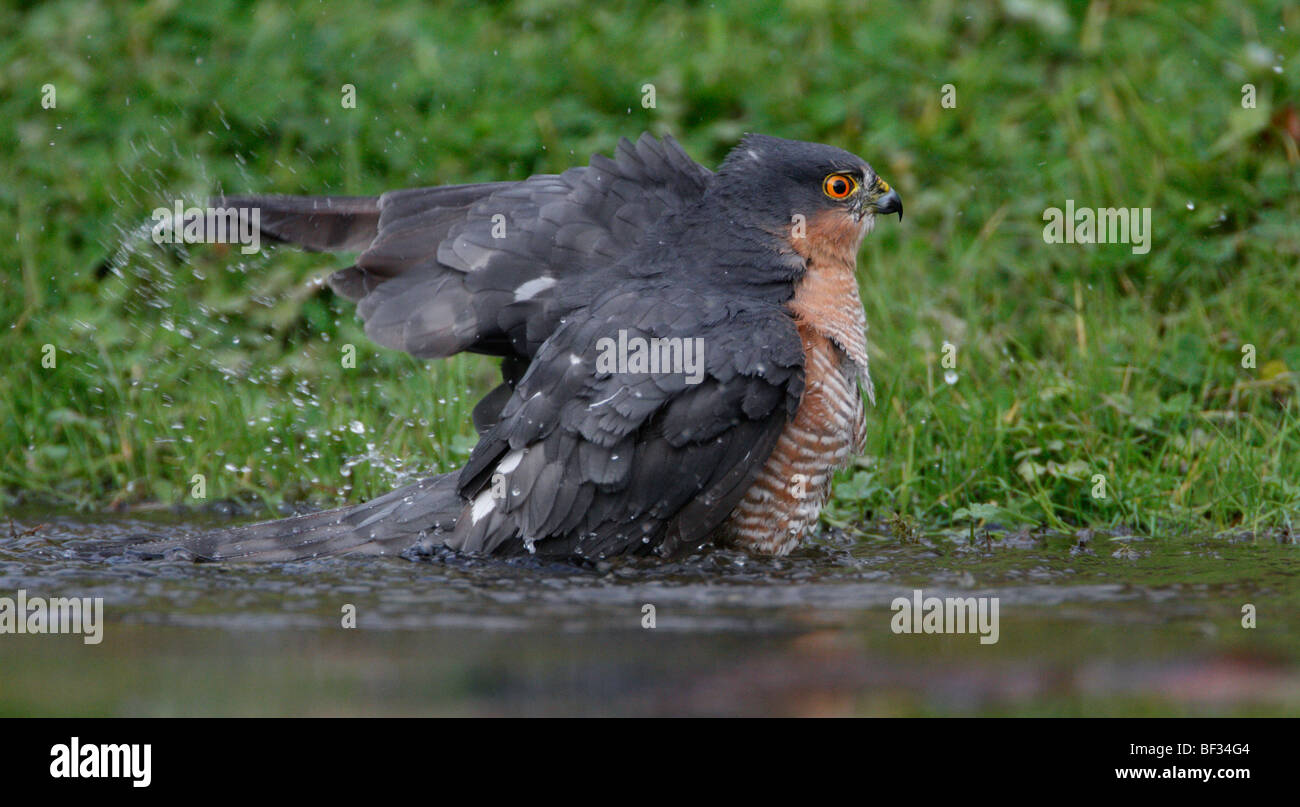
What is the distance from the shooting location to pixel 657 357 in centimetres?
518

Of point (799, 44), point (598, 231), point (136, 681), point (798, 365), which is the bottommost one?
point (136, 681)

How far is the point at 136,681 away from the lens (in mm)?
4109

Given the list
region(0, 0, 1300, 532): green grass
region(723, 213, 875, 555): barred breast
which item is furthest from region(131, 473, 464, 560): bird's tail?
region(723, 213, 875, 555): barred breast

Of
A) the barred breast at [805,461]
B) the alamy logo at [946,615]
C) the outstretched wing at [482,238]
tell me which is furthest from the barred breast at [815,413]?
the alamy logo at [946,615]

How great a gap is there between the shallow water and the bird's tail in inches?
5.4

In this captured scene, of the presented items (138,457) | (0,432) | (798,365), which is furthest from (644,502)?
(0,432)

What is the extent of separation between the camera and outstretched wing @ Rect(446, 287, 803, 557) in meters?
5.18

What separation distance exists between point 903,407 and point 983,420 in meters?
0.36

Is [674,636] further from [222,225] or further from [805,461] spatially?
[222,225]

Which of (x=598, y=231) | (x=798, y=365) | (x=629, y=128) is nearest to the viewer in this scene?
(x=798, y=365)

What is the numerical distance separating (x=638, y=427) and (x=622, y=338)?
0.95 feet

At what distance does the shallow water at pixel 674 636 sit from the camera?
3979mm

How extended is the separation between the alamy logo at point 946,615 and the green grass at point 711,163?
1151 millimetres

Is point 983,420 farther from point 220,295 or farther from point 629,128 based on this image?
point 220,295
